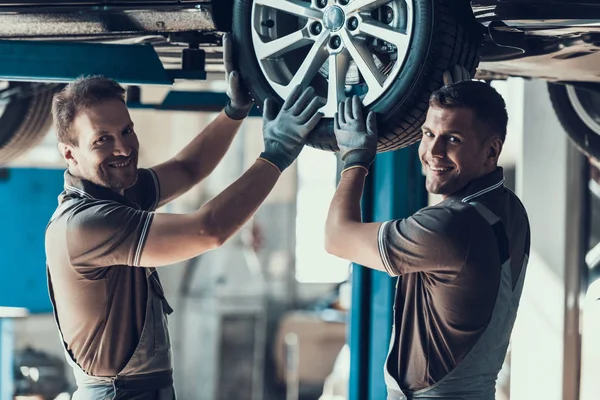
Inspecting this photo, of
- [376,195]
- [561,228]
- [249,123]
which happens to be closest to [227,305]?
[249,123]

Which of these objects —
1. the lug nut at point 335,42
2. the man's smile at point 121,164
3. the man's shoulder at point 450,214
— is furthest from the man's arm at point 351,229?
the man's smile at point 121,164

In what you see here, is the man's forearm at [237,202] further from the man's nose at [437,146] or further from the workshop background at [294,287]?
the workshop background at [294,287]

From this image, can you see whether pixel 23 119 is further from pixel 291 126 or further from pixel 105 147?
pixel 291 126

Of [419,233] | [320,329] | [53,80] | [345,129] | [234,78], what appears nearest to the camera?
[419,233]

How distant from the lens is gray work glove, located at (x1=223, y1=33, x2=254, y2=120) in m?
2.35

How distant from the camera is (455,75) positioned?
2.12 m

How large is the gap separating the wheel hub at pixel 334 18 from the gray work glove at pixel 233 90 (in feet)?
0.93

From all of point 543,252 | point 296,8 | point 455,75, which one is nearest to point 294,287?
point 543,252

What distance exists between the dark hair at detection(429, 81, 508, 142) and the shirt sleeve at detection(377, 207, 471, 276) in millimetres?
242

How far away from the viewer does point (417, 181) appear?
2990 mm

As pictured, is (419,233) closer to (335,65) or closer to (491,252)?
(491,252)

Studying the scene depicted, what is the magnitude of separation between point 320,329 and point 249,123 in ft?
8.65

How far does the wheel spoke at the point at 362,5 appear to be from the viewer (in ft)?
7.09

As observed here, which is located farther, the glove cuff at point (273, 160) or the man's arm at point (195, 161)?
the man's arm at point (195, 161)
